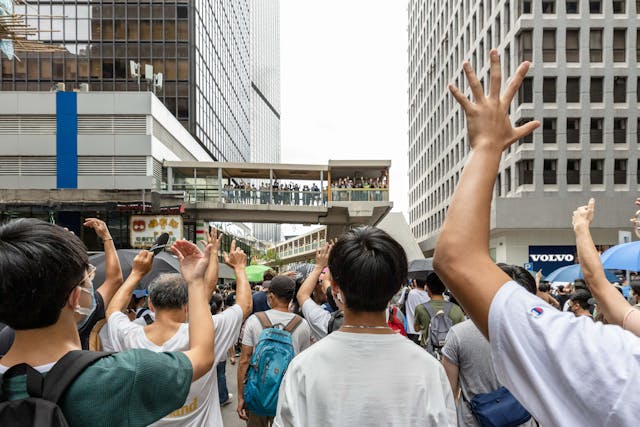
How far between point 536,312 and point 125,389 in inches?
50.3

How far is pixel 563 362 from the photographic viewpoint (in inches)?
44.6

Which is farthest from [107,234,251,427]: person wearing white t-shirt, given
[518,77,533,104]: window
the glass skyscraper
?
the glass skyscraper

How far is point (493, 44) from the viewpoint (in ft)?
139

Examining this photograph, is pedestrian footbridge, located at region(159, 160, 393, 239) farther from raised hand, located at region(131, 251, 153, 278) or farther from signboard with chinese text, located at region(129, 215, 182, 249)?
raised hand, located at region(131, 251, 153, 278)

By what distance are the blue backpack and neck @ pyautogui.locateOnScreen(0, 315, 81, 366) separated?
2947 mm

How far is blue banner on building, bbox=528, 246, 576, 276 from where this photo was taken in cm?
3753

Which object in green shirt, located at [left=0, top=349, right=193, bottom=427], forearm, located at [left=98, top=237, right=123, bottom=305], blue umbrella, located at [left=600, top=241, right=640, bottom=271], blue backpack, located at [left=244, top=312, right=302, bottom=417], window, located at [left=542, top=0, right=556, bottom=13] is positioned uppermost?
window, located at [left=542, top=0, right=556, bottom=13]

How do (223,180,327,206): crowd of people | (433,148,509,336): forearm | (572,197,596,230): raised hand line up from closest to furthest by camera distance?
1. (433,148,509,336): forearm
2. (572,197,596,230): raised hand
3. (223,180,327,206): crowd of people

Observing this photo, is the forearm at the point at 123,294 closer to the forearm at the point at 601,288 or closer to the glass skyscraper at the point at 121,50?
the forearm at the point at 601,288

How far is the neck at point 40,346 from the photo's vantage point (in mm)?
1793

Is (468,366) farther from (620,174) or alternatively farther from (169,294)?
(620,174)

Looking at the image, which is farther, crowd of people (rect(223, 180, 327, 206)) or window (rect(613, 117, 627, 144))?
window (rect(613, 117, 627, 144))

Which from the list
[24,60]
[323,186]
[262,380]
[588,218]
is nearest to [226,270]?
[323,186]

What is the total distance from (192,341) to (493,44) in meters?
44.1
